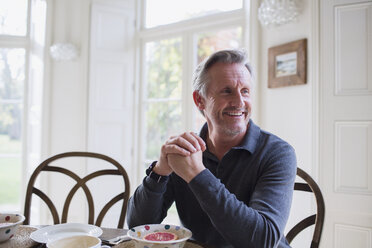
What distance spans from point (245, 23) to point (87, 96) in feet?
5.77

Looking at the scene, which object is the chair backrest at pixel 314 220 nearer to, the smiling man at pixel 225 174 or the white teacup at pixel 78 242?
the smiling man at pixel 225 174

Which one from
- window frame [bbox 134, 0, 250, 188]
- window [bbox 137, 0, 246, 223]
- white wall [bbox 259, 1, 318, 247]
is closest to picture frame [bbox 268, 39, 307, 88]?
white wall [bbox 259, 1, 318, 247]

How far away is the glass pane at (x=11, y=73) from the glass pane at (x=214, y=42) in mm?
2020

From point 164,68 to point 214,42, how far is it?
24.9 inches

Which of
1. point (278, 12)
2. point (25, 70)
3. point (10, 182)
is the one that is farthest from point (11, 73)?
point (278, 12)

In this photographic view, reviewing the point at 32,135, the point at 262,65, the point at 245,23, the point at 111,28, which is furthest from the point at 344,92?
the point at 32,135

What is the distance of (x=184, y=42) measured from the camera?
133 inches

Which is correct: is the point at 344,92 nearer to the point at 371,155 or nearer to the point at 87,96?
the point at 371,155

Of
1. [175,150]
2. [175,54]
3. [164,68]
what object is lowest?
[175,150]

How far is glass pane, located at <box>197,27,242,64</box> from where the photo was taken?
3.13m

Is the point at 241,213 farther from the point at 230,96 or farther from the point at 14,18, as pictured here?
the point at 14,18

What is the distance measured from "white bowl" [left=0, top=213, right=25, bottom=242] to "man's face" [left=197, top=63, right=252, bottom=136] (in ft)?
2.34

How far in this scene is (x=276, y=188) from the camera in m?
1.01

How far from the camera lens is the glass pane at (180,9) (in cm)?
310
